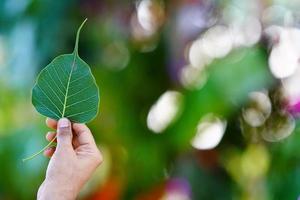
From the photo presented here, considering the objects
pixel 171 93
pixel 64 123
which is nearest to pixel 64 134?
pixel 64 123

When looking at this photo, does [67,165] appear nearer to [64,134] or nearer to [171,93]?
[64,134]

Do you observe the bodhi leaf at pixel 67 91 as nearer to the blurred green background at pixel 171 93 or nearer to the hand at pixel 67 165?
the hand at pixel 67 165

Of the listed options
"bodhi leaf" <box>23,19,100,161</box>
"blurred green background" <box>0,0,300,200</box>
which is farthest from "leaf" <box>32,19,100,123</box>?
"blurred green background" <box>0,0,300,200</box>

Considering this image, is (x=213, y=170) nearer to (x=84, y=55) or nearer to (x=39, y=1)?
(x=84, y=55)

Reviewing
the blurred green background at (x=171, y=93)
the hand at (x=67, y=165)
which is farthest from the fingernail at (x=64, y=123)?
the blurred green background at (x=171, y=93)

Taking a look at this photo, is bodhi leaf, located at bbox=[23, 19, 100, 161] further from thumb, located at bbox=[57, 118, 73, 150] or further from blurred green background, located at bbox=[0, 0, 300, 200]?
blurred green background, located at bbox=[0, 0, 300, 200]

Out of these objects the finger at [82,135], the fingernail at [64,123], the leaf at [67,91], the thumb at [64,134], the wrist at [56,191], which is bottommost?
the wrist at [56,191]
